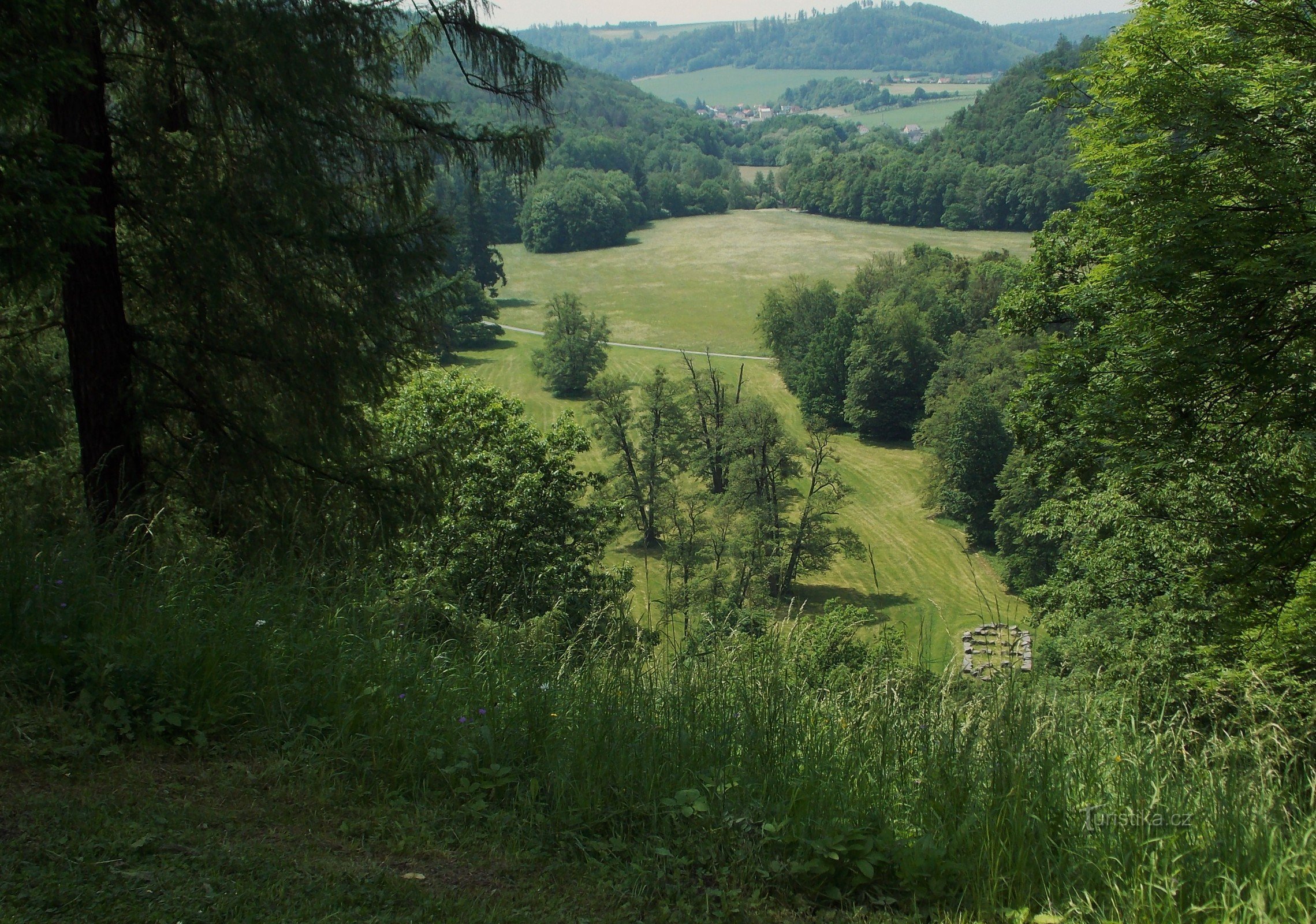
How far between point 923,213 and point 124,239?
111982 mm

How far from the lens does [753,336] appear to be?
73562 mm

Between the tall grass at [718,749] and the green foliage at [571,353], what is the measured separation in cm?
5642

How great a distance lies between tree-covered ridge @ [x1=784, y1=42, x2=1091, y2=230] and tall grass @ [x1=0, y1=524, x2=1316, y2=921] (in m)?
102

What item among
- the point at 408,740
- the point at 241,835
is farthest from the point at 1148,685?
the point at 241,835

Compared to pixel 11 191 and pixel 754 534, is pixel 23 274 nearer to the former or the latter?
pixel 11 191

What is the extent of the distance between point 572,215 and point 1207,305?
9619 centimetres

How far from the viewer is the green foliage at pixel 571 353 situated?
61.5m

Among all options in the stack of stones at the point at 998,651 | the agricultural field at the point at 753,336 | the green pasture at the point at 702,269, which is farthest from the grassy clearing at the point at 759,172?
the stack of stones at the point at 998,651

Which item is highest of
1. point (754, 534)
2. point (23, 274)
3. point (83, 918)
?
point (23, 274)

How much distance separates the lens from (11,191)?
4.41 m

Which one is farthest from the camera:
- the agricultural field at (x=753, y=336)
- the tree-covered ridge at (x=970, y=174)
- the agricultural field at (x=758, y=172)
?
the agricultural field at (x=758, y=172)

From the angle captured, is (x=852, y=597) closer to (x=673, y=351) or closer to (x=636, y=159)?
(x=673, y=351)

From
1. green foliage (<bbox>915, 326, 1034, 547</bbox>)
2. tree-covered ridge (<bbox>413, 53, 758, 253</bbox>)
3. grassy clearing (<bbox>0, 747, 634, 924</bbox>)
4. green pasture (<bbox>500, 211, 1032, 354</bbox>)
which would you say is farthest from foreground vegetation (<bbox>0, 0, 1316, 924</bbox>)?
tree-covered ridge (<bbox>413, 53, 758, 253</bbox>)

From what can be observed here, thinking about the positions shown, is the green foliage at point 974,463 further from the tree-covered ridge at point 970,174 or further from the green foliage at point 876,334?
the tree-covered ridge at point 970,174
